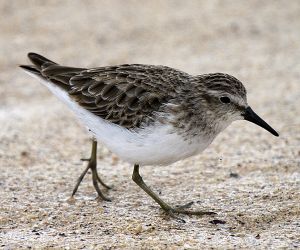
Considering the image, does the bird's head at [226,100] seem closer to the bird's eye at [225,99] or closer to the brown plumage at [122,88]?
the bird's eye at [225,99]

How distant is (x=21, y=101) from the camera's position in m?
8.91

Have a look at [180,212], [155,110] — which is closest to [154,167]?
[180,212]

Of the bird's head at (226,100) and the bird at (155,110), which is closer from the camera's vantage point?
the bird at (155,110)

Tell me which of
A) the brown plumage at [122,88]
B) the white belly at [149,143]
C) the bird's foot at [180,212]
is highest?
the brown plumage at [122,88]

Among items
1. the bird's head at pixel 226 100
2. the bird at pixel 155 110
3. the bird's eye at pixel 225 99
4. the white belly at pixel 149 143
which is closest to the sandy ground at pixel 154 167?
the bird at pixel 155 110

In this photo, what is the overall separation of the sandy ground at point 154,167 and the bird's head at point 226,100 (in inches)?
30.9

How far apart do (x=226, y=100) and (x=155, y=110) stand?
2.00 ft

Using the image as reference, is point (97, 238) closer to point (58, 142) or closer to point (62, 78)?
point (62, 78)

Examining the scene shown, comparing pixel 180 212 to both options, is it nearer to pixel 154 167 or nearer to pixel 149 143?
pixel 149 143

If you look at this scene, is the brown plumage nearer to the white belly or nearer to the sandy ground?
the white belly

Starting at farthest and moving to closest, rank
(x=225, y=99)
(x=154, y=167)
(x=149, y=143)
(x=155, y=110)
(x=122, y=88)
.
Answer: (x=154, y=167)
(x=122, y=88)
(x=225, y=99)
(x=155, y=110)
(x=149, y=143)

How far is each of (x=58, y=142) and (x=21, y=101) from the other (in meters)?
1.50

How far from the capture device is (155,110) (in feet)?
18.0

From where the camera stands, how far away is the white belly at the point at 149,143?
5281 mm
